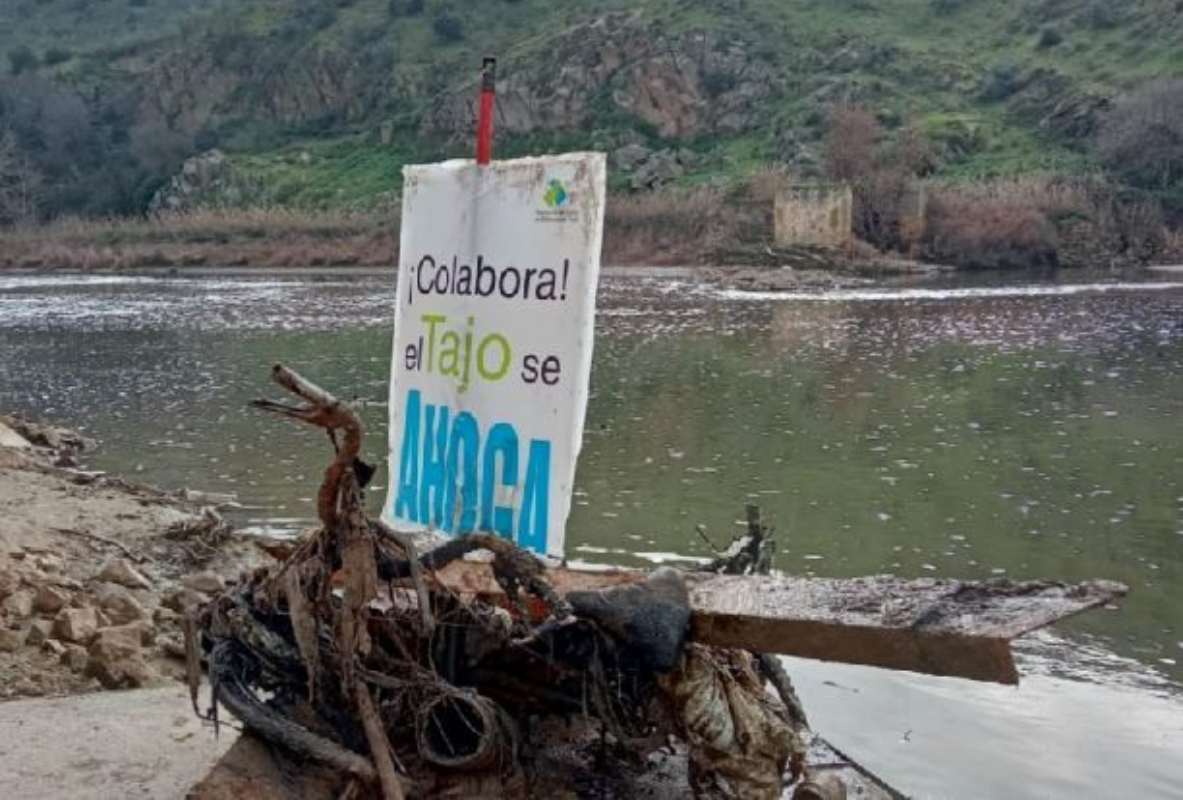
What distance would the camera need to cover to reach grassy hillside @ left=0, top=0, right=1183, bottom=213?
6844 cm

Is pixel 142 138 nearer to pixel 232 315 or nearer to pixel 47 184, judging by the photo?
pixel 47 184

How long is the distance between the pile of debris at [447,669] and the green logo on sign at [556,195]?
1.27 m

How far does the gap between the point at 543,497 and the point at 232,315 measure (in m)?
32.0

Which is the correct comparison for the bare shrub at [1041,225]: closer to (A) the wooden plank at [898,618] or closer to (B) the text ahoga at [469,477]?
(B) the text ahoga at [469,477]

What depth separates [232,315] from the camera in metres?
35.9

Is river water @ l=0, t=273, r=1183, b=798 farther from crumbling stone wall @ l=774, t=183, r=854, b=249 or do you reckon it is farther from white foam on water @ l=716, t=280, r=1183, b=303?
crumbling stone wall @ l=774, t=183, r=854, b=249

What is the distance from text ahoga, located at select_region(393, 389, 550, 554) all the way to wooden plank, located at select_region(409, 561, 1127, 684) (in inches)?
17.8

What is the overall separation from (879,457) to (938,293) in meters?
27.6

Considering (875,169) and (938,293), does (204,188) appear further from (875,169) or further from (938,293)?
(938,293)

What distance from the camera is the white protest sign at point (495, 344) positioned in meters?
5.21

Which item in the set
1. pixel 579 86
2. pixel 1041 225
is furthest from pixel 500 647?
pixel 579 86

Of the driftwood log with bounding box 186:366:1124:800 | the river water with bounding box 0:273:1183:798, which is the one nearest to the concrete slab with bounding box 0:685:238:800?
the driftwood log with bounding box 186:366:1124:800

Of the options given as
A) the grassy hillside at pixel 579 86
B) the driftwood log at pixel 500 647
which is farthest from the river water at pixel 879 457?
the grassy hillside at pixel 579 86

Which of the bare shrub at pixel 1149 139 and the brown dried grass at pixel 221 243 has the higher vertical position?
the bare shrub at pixel 1149 139
